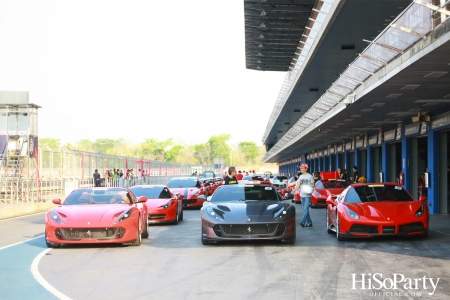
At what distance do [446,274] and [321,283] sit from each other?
188 centimetres

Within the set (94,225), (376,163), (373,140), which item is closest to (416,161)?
(373,140)

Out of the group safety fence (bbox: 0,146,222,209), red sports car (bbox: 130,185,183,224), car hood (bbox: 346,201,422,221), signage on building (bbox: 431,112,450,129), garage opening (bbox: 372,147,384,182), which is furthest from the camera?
garage opening (bbox: 372,147,384,182)

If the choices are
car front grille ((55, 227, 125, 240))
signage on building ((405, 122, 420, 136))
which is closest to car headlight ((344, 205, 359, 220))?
car front grille ((55, 227, 125, 240))

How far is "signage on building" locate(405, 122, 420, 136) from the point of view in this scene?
25438mm

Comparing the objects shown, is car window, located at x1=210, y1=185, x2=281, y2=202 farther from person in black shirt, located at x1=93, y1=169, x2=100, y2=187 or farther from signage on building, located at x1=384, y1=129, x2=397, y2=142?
person in black shirt, located at x1=93, y1=169, x2=100, y2=187

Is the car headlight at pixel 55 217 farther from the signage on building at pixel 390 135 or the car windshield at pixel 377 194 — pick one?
the signage on building at pixel 390 135

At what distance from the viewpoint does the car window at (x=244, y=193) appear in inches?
534

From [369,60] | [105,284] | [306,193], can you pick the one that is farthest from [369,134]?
[105,284]

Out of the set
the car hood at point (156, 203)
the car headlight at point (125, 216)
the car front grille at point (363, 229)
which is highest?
the car headlight at point (125, 216)

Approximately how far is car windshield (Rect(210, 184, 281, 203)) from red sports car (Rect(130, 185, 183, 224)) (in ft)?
14.2

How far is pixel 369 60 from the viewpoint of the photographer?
17.9 metres

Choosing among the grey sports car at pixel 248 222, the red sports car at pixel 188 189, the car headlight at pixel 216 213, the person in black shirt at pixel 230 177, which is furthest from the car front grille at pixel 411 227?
the red sports car at pixel 188 189

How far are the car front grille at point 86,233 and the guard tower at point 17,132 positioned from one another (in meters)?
16.8

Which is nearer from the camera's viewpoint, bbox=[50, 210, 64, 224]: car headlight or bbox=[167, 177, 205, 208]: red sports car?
bbox=[50, 210, 64, 224]: car headlight
